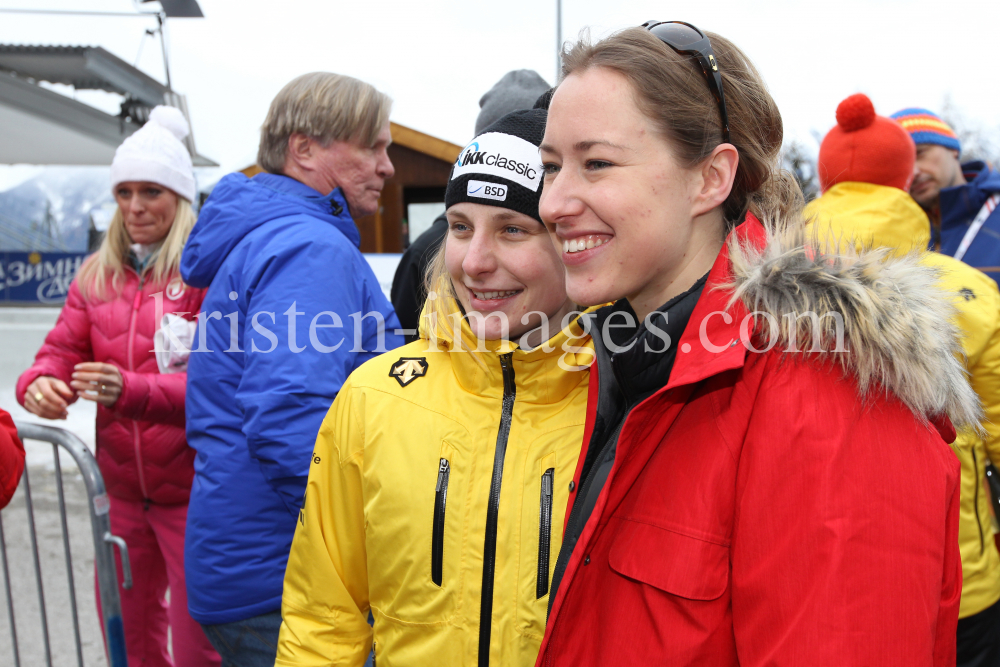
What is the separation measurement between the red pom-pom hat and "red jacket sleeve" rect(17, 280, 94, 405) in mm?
2991

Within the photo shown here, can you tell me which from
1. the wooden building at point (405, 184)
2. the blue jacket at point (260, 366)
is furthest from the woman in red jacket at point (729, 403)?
the wooden building at point (405, 184)

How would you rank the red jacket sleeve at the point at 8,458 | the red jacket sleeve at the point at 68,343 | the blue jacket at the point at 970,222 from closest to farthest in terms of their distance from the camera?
the red jacket sleeve at the point at 8,458, the red jacket sleeve at the point at 68,343, the blue jacket at the point at 970,222

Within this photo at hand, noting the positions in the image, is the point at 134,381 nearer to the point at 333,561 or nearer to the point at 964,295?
the point at 333,561

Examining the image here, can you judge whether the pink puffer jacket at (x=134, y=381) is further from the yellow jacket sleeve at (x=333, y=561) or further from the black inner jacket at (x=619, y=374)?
the black inner jacket at (x=619, y=374)

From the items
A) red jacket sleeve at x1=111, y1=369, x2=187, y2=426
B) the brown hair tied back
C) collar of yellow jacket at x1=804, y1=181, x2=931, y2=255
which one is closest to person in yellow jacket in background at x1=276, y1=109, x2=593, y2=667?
the brown hair tied back

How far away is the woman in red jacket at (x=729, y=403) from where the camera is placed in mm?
827

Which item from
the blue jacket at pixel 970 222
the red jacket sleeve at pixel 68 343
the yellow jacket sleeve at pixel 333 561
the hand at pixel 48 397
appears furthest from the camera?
the blue jacket at pixel 970 222

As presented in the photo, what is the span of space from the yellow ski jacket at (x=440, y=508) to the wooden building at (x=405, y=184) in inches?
383

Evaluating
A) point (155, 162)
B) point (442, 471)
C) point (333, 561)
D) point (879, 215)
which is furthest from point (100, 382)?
point (879, 215)

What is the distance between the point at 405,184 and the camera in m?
11.7

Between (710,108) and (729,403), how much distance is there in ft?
1.60

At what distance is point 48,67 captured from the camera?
42.2ft

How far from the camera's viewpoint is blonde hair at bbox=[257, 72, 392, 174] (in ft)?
7.19

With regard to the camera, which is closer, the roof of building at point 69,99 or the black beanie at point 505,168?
the black beanie at point 505,168
